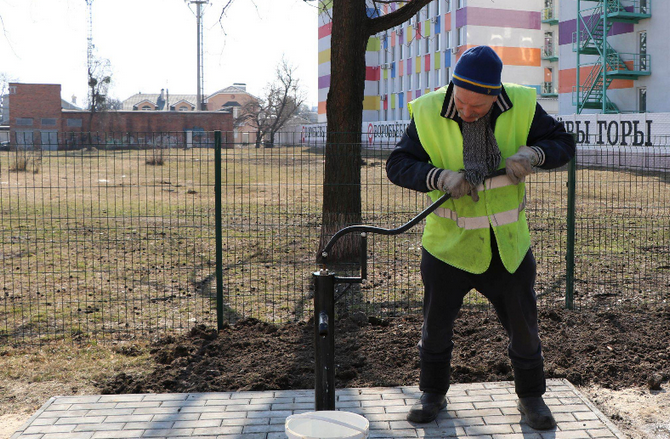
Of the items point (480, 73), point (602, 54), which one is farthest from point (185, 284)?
point (602, 54)

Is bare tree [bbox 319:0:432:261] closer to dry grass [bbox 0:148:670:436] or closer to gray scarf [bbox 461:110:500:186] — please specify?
dry grass [bbox 0:148:670:436]

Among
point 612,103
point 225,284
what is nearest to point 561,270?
Result: point 225,284

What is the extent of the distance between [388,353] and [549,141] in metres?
2.33

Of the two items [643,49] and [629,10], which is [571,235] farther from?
[643,49]

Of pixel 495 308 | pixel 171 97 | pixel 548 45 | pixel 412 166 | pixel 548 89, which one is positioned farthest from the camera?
pixel 171 97

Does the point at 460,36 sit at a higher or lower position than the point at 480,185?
higher

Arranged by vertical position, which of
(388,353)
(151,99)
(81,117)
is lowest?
(388,353)

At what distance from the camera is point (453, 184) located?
3439 mm

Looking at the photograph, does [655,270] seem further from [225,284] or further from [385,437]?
[385,437]

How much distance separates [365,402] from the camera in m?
4.35

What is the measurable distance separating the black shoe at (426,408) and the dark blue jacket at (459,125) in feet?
4.24

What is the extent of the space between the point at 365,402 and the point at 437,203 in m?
1.53

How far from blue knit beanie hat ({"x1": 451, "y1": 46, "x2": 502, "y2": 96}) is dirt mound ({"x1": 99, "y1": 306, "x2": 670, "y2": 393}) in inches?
89.3

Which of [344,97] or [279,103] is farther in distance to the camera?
[279,103]
